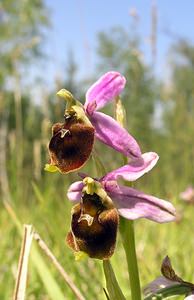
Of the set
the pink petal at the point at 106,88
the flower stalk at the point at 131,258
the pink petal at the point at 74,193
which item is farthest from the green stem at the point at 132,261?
the pink petal at the point at 106,88

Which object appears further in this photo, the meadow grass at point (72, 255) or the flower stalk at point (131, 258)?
the meadow grass at point (72, 255)

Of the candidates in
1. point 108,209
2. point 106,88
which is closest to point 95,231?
point 108,209

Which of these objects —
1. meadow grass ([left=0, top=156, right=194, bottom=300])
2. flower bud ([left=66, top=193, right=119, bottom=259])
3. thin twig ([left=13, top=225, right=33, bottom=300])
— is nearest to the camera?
flower bud ([left=66, top=193, right=119, bottom=259])

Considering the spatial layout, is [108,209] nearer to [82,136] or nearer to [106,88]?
[82,136]

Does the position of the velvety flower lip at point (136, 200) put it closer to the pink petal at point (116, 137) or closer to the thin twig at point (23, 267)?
the pink petal at point (116, 137)

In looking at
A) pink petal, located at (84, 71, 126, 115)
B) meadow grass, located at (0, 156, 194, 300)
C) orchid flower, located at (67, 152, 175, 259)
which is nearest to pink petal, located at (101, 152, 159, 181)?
orchid flower, located at (67, 152, 175, 259)

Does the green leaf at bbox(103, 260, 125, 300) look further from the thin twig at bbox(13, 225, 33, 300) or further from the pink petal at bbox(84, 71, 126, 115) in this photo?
the pink petal at bbox(84, 71, 126, 115)
